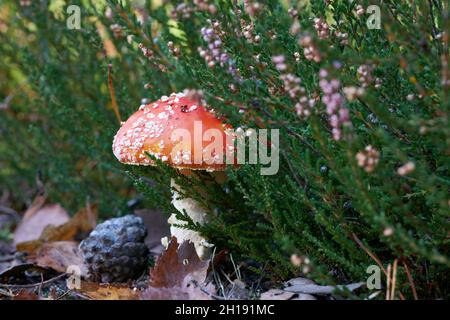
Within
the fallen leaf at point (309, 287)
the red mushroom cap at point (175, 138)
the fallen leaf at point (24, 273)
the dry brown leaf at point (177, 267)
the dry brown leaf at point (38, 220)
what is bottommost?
the fallen leaf at point (24, 273)

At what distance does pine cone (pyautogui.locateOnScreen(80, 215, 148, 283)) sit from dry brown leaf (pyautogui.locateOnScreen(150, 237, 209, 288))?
0.40 metres

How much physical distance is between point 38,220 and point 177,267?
2005 mm

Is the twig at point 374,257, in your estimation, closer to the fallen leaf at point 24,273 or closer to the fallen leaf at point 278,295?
the fallen leaf at point 278,295

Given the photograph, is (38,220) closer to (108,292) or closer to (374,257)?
(108,292)

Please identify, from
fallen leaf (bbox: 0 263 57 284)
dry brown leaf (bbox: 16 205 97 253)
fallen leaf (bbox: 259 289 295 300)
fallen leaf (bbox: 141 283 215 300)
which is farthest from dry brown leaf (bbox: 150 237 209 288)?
dry brown leaf (bbox: 16 205 97 253)

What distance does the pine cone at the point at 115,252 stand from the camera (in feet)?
7.74

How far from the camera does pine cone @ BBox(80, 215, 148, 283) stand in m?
2.36

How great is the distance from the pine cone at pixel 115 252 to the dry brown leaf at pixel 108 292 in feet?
0.70

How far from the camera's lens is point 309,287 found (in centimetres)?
179

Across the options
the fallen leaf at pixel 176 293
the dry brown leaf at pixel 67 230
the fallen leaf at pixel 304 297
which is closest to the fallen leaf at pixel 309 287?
the fallen leaf at pixel 304 297
